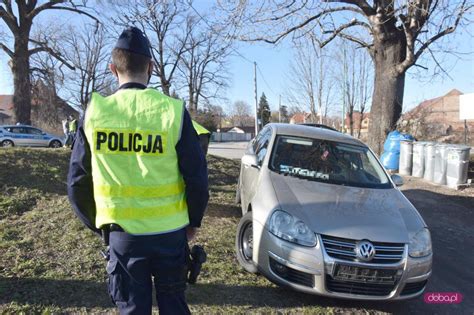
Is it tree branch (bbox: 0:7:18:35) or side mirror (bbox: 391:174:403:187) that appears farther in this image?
tree branch (bbox: 0:7:18:35)

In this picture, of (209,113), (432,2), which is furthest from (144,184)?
(209,113)

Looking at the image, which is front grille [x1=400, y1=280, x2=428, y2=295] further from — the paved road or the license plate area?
the paved road

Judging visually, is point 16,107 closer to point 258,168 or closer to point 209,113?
point 258,168

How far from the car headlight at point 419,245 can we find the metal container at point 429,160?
8806mm

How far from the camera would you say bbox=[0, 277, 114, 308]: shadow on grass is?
348cm

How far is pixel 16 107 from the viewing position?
2184cm

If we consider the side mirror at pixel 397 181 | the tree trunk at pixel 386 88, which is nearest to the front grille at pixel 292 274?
the side mirror at pixel 397 181

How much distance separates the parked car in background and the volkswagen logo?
22615mm

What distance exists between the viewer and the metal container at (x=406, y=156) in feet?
43.9

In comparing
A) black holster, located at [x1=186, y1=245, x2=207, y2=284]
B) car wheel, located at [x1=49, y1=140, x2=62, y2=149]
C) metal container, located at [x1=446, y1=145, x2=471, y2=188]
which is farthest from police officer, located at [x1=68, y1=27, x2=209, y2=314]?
car wheel, located at [x1=49, y1=140, x2=62, y2=149]

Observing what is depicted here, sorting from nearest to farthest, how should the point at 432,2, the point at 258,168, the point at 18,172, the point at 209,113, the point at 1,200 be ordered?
the point at 258,168, the point at 1,200, the point at 18,172, the point at 432,2, the point at 209,113

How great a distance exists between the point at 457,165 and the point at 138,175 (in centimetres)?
1061

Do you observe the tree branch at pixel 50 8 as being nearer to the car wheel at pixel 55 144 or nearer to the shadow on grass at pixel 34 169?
the car wheel at pixel 55 144

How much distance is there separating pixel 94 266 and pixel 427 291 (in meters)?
3.66
